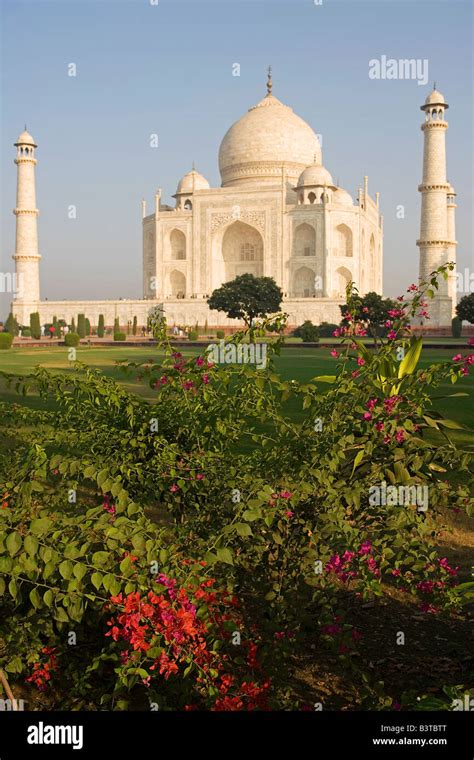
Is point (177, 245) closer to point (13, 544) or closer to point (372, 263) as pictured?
point (372, 263)

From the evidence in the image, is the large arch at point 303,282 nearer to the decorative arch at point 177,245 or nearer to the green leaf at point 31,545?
the decorative arch at point 177,245

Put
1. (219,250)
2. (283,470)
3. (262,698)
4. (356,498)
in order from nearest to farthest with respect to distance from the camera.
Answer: (262,698)
(356,498)
(283,470)
(219,250)

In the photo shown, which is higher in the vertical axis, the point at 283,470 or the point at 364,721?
the point at 283,470

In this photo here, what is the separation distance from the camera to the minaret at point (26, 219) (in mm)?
38406

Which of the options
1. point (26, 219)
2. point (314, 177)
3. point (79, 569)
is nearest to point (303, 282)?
point (314, 177)

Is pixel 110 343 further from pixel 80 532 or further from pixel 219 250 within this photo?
pixel 80 532

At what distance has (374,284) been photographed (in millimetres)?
44906

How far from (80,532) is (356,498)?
98 centimetres

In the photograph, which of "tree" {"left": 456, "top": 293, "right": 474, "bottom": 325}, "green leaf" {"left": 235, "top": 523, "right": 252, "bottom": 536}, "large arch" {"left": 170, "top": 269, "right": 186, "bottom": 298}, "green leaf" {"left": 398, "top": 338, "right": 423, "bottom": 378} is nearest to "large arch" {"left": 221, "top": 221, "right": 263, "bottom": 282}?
"large arch" {"left": 170, "top": 269, "right": 186, "bottom": 298}

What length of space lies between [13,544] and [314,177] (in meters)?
39.3

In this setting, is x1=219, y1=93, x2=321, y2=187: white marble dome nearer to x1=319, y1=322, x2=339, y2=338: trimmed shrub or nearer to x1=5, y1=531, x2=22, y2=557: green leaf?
x1=319, y1=322, x2=339, y2=338: trimmed shrub

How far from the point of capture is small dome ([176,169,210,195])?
44562 millimetres

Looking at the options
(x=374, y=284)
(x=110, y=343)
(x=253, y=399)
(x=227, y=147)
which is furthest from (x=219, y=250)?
(x=253, y=399)

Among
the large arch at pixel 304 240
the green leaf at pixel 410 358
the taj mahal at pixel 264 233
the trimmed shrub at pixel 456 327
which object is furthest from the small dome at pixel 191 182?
A: the green leaf at pixel 410 358
